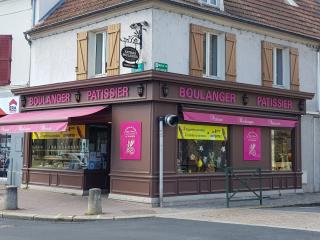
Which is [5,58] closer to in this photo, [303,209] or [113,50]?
[113,50]

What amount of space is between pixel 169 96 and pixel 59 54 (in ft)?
17.6

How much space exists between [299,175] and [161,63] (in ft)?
25.4

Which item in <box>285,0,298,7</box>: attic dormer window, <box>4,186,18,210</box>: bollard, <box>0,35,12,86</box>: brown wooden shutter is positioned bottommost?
<box>4,186,18,210</box>: bollard

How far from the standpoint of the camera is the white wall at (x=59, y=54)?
1672 centimetres

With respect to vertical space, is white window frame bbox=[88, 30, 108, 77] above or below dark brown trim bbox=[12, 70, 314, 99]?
above

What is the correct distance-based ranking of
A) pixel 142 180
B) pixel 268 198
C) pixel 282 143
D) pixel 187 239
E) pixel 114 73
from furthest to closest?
1. pixel 282 143
2. pixel 268 198
3. pixel 114 73
4. pixel 142 180
5. pixel 187 239

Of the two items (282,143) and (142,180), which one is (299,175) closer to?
(282,143)

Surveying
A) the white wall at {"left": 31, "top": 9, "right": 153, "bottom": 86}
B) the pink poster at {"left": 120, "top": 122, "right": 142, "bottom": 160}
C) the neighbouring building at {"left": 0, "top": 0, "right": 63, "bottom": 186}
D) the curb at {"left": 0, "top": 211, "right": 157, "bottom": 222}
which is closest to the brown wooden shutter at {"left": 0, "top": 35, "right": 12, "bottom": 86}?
the neighbouring building at {"left": 0, "top": 0, "right": 63, "bottom": 186}

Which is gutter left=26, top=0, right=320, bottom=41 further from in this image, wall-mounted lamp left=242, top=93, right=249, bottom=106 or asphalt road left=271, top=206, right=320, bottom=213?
asphalt road left=271, top=206, right=320, bottom=213

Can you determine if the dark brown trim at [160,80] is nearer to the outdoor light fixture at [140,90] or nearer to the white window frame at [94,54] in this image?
the outdoor light fixture at [140,90]

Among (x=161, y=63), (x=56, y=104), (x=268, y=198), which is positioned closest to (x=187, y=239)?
(x=161, y=63)

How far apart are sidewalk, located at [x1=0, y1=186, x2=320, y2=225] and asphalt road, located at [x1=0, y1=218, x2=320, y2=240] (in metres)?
0.61

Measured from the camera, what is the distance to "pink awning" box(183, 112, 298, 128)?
16266mm

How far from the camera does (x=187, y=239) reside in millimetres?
9844
